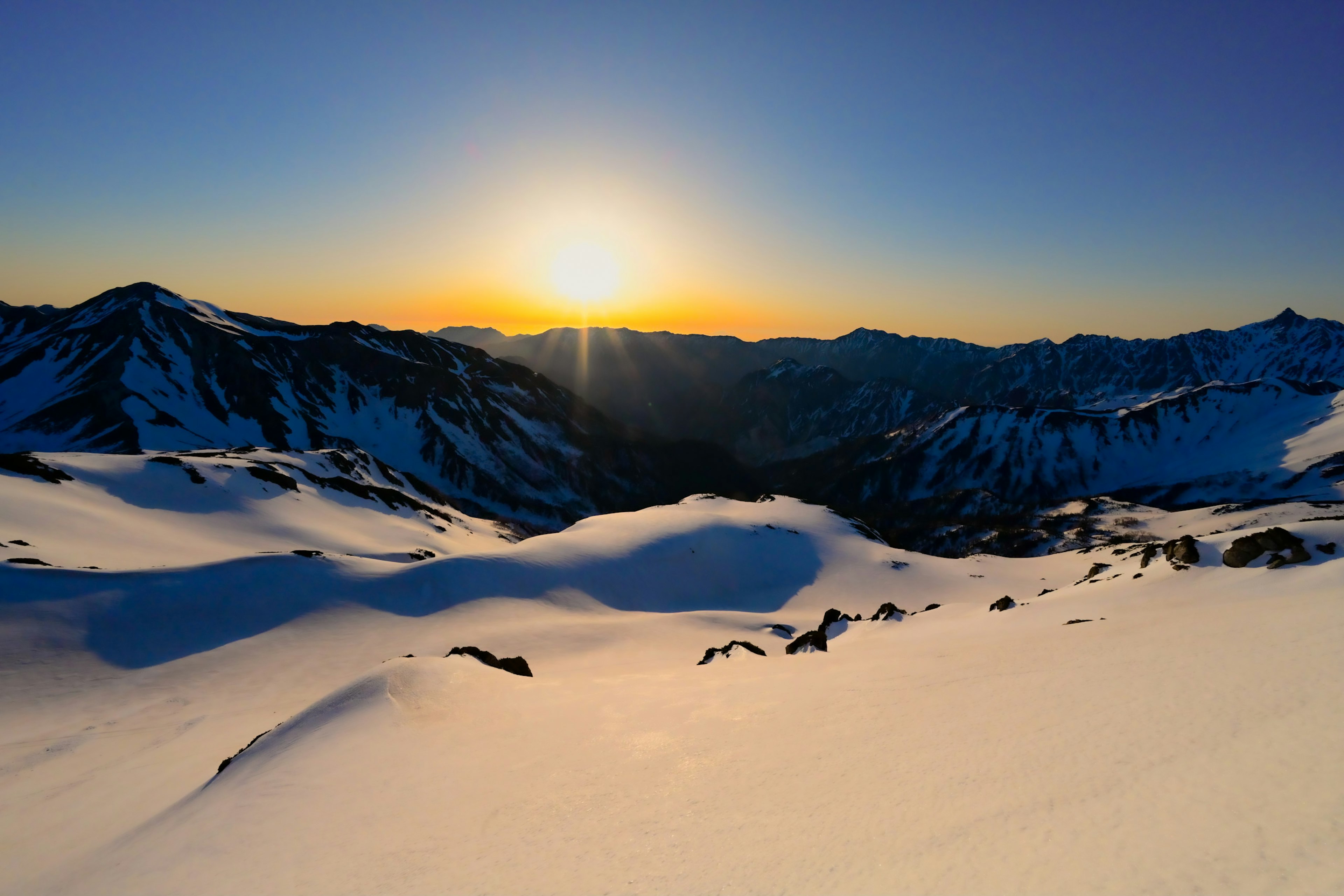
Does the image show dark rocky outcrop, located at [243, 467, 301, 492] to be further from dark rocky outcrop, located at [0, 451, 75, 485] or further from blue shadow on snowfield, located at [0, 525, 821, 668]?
blue shadow on snowfield, located at [0, 525, 821, 668]

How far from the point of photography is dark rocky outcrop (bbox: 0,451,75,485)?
5044 cm

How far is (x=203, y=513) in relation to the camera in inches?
2328

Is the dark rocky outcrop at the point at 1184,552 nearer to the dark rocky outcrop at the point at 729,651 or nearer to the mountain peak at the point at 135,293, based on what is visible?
the dark rocky outcrop at the point at 729,651

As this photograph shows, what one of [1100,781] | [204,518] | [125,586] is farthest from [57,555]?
[1100,781]

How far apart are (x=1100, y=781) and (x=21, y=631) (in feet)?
129

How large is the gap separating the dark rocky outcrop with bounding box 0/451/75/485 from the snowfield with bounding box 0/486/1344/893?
1874 centimetres

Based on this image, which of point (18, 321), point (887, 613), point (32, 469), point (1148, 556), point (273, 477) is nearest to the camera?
point (1148, 556)

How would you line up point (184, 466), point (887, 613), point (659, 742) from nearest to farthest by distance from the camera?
point (659, 742)
point (887, 613)
point (184, 466)

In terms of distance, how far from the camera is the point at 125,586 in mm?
30750

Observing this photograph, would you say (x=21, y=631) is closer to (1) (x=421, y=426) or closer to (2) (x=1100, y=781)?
(2) (x=1100, y=781)

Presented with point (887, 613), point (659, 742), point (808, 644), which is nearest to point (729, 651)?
point (808, 644)

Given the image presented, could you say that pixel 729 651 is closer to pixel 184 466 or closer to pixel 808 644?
pixel 808 644

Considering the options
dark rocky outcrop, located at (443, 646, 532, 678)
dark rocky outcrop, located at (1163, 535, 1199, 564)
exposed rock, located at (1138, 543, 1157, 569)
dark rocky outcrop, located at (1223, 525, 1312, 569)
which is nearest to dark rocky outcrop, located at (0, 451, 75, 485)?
dark rocky outcrop, located at (443, 646, 532, 678)

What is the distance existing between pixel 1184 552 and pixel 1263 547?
3.24 meters
